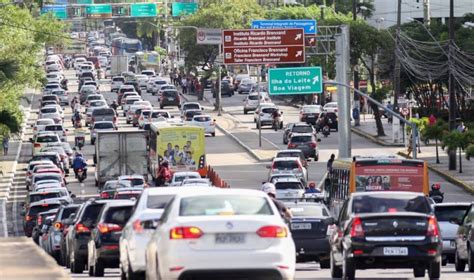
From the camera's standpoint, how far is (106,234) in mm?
27047

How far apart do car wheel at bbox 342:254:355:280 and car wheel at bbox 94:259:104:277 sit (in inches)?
180

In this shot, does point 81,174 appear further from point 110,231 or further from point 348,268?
point 348,268

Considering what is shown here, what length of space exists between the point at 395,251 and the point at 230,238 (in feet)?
20.1

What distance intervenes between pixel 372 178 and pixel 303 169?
24.7 m

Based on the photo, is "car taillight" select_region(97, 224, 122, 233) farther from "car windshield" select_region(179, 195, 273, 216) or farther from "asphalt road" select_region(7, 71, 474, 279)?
"car windshield" select_region(179, 195, 273, 216)

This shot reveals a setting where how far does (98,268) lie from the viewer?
2791 cm

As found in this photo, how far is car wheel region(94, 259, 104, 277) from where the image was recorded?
27594 mm

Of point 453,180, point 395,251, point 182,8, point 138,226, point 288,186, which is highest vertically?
point 182,8

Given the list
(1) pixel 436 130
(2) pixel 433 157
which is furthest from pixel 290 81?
(2) pixel 433 157

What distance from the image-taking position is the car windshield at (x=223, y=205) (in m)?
19.2

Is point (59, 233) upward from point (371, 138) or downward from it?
upward

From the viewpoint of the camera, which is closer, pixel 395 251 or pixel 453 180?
pixel 395 251

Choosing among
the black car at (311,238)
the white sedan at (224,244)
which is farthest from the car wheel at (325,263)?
the white sedan at (224,244)

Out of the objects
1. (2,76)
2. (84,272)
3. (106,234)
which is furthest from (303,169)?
(106,234)
